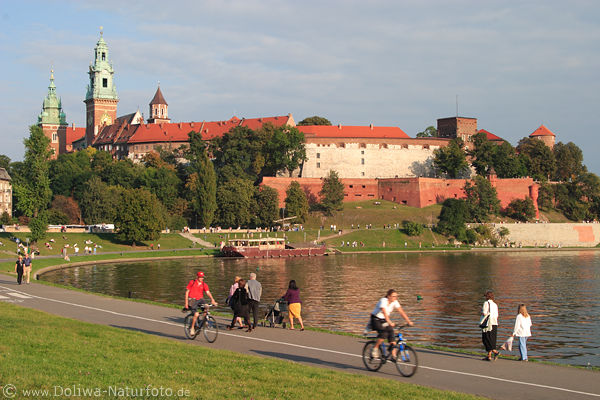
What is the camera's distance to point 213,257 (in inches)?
2442

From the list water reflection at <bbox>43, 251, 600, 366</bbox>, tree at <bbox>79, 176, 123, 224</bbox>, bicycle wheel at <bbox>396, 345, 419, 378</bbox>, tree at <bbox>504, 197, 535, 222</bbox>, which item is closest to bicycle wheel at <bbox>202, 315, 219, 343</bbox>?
bicycle wheel at <bbox>396, 345, 419, 378</bbox>

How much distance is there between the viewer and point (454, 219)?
84.4 m

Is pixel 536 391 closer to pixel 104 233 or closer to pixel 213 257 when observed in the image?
pixel 213 257

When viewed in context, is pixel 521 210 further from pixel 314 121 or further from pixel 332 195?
pixel 314 121

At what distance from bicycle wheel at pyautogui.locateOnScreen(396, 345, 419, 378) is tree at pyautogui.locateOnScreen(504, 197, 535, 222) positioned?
8540 cm

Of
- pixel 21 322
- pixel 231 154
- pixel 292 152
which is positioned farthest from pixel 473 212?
pixel 21 322

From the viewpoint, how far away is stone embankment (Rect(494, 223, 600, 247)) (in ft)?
290

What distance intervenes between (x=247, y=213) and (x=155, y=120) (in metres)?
53.8

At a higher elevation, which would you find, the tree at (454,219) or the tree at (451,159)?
the tree at (451,159)

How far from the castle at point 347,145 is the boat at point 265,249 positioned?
2171 cm

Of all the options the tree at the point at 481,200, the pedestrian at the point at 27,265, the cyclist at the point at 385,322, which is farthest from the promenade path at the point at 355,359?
the tree at the point at 481,200

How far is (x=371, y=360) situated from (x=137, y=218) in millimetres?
53037

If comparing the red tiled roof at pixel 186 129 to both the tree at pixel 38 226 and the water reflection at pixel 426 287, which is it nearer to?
the water reflection at pixel 426 287

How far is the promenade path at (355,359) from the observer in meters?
12.0
